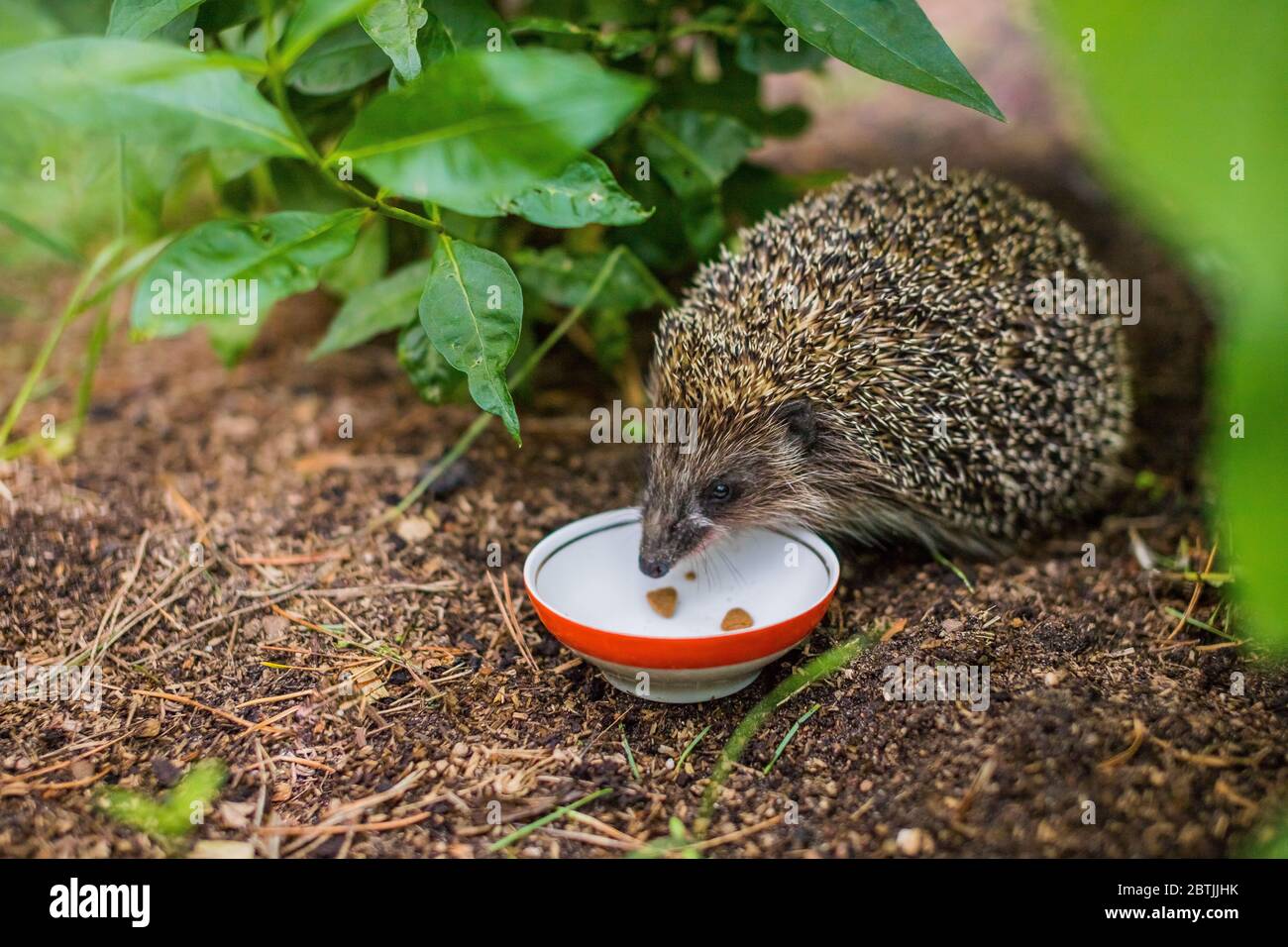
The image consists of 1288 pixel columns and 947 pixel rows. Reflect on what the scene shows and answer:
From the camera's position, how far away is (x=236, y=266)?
3434 millimetres

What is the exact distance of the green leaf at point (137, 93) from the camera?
2.58m

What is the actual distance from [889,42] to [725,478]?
6.44 feet

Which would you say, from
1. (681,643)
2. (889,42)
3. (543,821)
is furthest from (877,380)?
(543,821)

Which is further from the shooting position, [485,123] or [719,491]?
[719,491]

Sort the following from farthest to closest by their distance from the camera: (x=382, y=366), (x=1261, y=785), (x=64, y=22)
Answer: (x=382, y=366) → (x=64, y=22) → (x=1261, y=785)

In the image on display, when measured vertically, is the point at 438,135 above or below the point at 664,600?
above

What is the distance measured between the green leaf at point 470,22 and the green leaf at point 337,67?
0.44m

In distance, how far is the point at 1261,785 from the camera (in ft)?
11.0

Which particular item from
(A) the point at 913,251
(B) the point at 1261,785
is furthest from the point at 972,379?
(B) the point at 1261,785

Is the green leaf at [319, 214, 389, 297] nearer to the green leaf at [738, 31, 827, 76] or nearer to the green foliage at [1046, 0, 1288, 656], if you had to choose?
the green leaf at [738, 31, 827, 76]

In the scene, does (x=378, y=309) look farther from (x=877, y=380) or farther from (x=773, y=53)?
(x=877, y=380)

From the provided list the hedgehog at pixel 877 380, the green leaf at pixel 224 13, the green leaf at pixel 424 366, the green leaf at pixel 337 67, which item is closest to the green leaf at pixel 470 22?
the green leaf at pixel 337 67

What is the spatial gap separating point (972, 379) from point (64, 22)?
498cm

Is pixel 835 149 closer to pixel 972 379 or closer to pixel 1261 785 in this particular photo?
pixel 972 379
